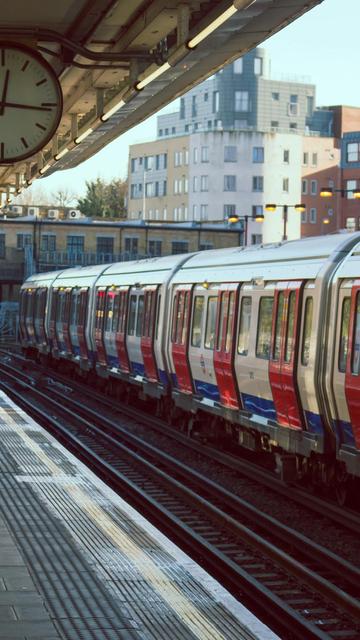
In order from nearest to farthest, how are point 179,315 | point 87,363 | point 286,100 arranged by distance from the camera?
1. point 179,315
2. point 87,363
3. point 286,100

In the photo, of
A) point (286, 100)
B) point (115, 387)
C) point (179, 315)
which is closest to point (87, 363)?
point (115, 387)

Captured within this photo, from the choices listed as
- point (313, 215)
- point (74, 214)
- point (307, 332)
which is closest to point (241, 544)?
point (307, 332)

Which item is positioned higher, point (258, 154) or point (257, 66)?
point (257, 66)

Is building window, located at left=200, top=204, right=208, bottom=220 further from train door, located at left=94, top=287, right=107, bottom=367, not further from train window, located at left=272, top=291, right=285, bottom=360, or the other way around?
train window, located at left=272, top=291, right=285, bottom=360

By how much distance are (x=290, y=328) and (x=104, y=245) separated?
68.4 metres

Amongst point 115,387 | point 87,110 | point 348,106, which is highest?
point 348,106

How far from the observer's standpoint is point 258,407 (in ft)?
62.7

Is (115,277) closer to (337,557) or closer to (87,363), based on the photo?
(87,363)

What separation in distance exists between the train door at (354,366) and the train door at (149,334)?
1248cm

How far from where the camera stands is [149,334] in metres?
27.8

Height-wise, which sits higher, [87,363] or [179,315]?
[179,315]

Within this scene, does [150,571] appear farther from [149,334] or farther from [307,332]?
[149,334]

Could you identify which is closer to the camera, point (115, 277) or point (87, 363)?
point (115, 277)

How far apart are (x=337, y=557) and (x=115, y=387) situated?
22119mm
